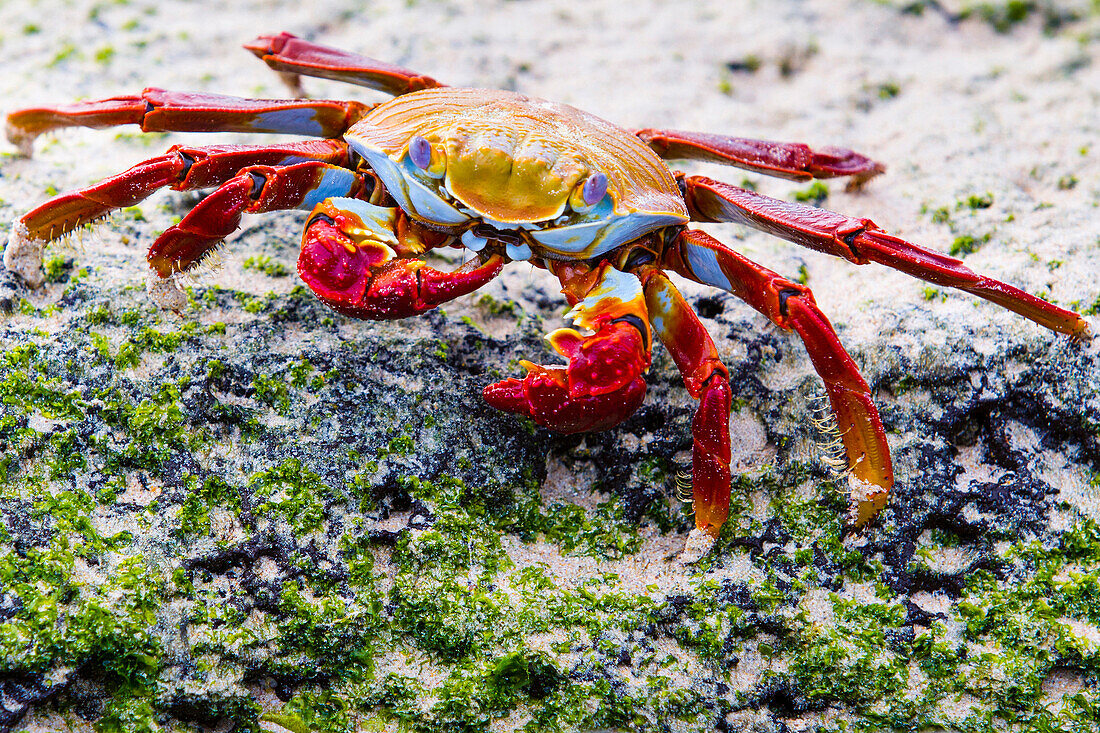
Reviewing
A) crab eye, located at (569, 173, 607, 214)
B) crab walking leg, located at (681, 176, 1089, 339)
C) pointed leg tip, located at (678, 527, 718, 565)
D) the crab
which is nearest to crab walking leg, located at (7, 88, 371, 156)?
the crab

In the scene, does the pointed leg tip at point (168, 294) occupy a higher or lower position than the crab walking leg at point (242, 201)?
lower

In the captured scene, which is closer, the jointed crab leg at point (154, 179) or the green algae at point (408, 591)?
the green algae at point (408, 591)

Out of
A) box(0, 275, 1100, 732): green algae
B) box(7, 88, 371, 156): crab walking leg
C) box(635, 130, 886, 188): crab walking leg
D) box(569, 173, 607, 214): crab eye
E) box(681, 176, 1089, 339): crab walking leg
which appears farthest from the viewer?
box(635, 130, 886, 188): crab walking leg

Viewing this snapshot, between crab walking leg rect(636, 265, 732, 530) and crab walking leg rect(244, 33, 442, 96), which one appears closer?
crab walking leg rect(636, 265, 732, 530)

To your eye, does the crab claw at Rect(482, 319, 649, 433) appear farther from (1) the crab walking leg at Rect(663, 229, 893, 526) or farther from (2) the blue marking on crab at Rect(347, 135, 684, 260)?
(1) the crab walking leg at Rect(663, 229, 893, 526)

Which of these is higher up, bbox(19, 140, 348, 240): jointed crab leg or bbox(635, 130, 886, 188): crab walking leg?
bbox(635, 130, 886, 188): crab walking leg

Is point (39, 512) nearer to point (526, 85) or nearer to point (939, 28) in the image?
point (526, 85)

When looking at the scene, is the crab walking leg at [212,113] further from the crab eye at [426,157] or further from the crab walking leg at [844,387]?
the crab walking leg at [844,387]

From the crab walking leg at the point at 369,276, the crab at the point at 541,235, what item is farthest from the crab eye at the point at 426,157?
the crab walking leg at the point at 369,276
